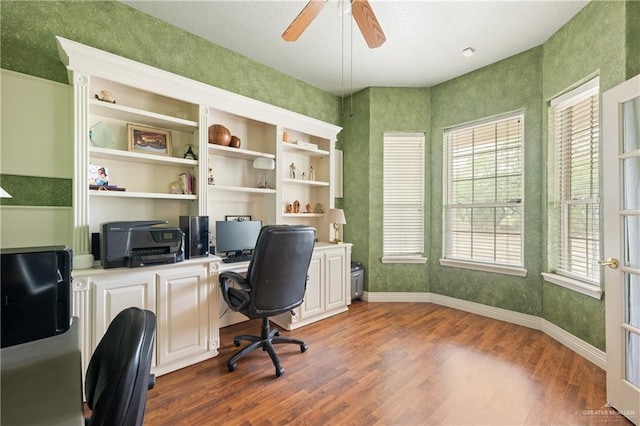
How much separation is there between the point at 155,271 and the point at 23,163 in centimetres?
116

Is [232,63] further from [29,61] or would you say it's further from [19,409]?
[19,409]

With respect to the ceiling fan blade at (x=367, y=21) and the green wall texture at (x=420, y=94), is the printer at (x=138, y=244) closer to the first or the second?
the green wall texture at (x=420, y=94)

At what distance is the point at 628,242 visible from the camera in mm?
1692

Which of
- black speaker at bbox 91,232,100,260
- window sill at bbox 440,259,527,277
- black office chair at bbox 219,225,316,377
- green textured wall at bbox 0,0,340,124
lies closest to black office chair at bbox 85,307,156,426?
black office chair at bbox 219,225,316,377

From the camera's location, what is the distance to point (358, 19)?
1.78 metres

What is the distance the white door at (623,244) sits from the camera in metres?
1.65

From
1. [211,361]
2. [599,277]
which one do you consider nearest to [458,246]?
[599,277]

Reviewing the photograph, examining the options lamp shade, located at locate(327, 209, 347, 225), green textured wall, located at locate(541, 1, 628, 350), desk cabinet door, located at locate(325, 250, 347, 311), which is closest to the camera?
green textured wall, located at locate(541, 1, 628, 350)

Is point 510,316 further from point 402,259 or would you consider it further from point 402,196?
point 402,196

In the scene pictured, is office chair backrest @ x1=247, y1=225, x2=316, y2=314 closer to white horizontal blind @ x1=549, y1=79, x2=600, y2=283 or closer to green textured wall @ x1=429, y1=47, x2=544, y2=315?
green textured wall @ x1=429, y1=47, x2=544, y2=315

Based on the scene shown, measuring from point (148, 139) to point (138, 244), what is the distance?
3.17ft

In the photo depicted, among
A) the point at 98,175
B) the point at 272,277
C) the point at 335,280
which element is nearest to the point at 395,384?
the point at 272,277

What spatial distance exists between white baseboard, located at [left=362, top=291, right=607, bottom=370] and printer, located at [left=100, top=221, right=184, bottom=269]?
2625 millimetres

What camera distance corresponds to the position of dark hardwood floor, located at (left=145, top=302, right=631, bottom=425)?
1.68 m
